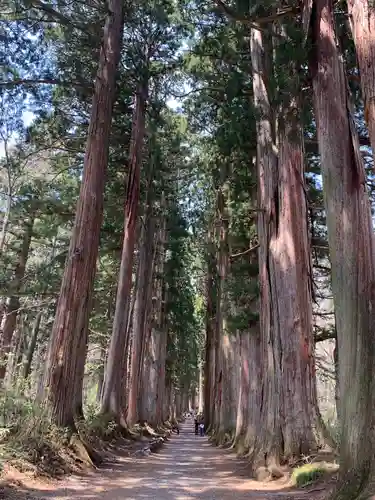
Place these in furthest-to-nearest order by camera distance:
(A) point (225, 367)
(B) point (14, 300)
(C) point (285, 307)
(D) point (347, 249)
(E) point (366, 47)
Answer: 1. (A) point (225, 367)
2. (B) point (14, 300)
3. (C) point (285, 307)
4. (D) point (347, 249)
5. (E) point (366, 47)

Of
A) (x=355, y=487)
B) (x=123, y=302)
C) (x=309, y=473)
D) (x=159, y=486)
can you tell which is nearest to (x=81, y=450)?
(x=159, y=486)

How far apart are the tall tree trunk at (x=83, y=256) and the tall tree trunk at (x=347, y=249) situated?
16.2ft

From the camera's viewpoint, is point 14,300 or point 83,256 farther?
point 14,300

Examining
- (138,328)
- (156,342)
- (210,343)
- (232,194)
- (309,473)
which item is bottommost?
(309,473)

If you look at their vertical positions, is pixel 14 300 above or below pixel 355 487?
above

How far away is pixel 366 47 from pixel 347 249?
1.98 metres

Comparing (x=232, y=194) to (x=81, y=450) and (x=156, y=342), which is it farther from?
(x=156, y=342)

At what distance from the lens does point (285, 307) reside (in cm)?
Result: 774

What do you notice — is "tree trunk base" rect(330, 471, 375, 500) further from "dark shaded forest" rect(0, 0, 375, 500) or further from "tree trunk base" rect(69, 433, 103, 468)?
"tree trunk base" rect(69, 433, 103, 468)

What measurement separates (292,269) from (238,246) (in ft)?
17.8

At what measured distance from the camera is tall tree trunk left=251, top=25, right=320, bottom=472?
7.19m

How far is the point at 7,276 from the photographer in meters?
17.2

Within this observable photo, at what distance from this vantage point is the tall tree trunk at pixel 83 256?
302 inches

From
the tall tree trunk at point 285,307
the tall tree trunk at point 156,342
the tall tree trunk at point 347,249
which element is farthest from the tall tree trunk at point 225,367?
the tall tree trunk at point 347,249
